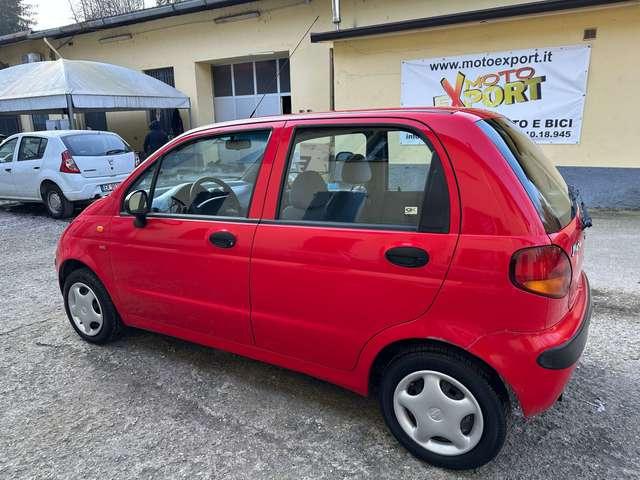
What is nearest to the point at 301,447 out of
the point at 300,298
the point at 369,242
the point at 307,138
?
the point at 300,298

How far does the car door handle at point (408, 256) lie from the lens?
80.2 inches

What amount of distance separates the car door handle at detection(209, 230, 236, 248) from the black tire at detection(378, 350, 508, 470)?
42.5 inches

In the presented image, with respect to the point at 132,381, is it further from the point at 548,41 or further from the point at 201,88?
the point at 201,88

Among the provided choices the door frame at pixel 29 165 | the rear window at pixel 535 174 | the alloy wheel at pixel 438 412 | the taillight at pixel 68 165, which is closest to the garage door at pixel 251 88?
the taillight at pixel 68 165

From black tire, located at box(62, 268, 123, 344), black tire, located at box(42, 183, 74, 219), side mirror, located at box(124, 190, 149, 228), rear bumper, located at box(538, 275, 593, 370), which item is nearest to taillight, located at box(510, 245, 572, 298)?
rear bumper, located at box(538, 275, 593, 370)

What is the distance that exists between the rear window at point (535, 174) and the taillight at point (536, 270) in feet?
0.39

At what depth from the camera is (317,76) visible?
1091 cm

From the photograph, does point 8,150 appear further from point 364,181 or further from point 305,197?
point 364,181

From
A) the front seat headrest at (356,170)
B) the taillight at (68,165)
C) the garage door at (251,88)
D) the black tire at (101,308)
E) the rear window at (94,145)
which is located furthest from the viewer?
the garage door at (251,88)

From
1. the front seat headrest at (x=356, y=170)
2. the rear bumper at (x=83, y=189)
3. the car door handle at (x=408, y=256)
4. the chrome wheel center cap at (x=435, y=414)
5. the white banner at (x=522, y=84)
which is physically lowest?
the chrome wheel center cap at (x=435, y=414)

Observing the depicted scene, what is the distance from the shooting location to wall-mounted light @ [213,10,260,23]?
11555 millimetres

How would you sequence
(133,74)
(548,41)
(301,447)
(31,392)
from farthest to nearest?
1. (133,74)
2. (548,41)
3. (31,392)
4. (301,447)

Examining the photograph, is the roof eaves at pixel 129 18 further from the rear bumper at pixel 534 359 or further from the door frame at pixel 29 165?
the rear bumper at pixel 534 359

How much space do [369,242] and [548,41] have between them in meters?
7.24
